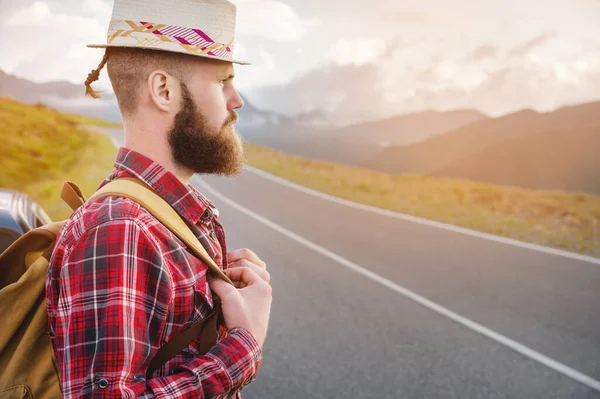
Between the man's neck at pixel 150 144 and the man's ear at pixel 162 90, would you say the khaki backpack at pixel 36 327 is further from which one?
the man's ear at pixel 162 90

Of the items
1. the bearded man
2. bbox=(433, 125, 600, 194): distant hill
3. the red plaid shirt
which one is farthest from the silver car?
bbox=(433, 125, 600, 194): distant hill

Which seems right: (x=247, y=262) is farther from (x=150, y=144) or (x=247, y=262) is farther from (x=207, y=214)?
(x=150, y=144)

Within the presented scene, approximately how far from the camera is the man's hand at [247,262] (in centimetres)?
163

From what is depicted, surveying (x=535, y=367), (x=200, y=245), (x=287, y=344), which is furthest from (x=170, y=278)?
(x=535, y=367)

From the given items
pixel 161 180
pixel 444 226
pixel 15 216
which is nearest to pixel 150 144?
pixel 161 180

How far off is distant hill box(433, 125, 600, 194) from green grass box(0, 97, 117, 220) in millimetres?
11723

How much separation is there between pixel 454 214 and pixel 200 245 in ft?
33.0

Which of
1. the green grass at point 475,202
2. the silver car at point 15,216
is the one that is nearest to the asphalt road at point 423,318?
the green grass at point 475,202

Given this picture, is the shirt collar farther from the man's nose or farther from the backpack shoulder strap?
the man's nose

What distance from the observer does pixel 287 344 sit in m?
4.58

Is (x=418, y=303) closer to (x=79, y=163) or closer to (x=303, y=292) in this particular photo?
(x=303, y=292)

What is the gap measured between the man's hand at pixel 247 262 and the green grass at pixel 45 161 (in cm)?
801

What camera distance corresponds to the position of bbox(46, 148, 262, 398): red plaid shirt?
1171 mm

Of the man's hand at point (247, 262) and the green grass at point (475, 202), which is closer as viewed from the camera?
the man's hand at point (247, 262)
